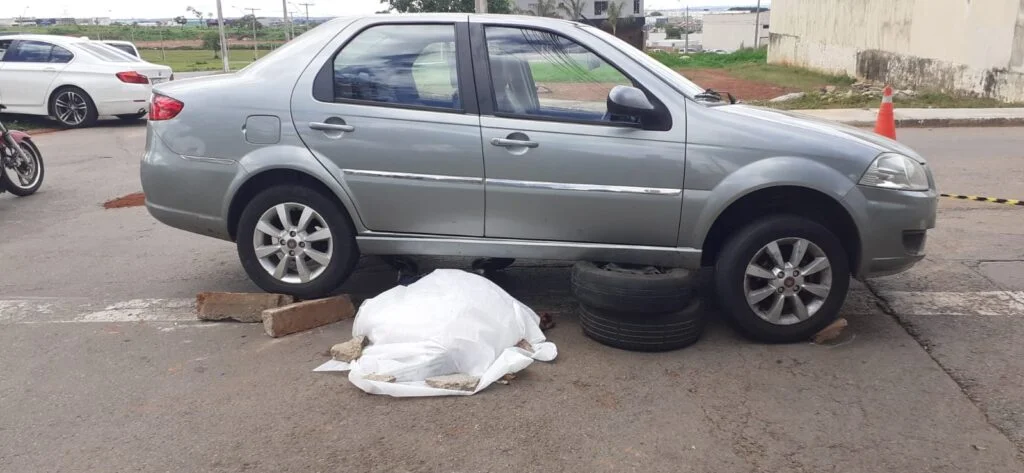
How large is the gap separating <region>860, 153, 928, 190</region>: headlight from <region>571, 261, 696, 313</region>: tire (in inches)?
43.6

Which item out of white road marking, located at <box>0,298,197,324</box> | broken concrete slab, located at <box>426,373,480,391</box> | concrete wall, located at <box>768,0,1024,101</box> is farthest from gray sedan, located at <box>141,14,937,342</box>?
concrete wall, located at <box>768,0,1024,101</box>

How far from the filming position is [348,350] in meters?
4.43

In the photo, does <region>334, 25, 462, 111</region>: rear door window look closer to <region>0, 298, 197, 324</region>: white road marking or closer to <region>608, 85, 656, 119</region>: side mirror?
<region>608, 85, 656, 119</region>: side mirror

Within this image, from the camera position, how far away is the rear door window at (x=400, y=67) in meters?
5.04

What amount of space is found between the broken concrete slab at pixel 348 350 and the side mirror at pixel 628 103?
1.82 meters

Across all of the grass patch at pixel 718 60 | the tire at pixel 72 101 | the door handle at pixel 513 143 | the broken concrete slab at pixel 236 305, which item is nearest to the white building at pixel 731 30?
the grass patch at pixel 718 60

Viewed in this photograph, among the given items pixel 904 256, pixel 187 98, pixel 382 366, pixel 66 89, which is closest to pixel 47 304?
pixel 187 98

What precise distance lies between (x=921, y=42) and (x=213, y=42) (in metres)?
44.1

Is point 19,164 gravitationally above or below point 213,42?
below

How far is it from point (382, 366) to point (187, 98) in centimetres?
222

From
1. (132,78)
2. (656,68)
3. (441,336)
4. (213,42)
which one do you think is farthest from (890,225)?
(213,42)

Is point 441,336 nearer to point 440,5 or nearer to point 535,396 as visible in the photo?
point 535,396

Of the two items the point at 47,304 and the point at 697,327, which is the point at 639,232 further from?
the point at 47,304

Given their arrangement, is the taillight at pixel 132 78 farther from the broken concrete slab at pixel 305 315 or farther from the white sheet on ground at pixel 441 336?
the white sheet on ground at pixel 441 336
